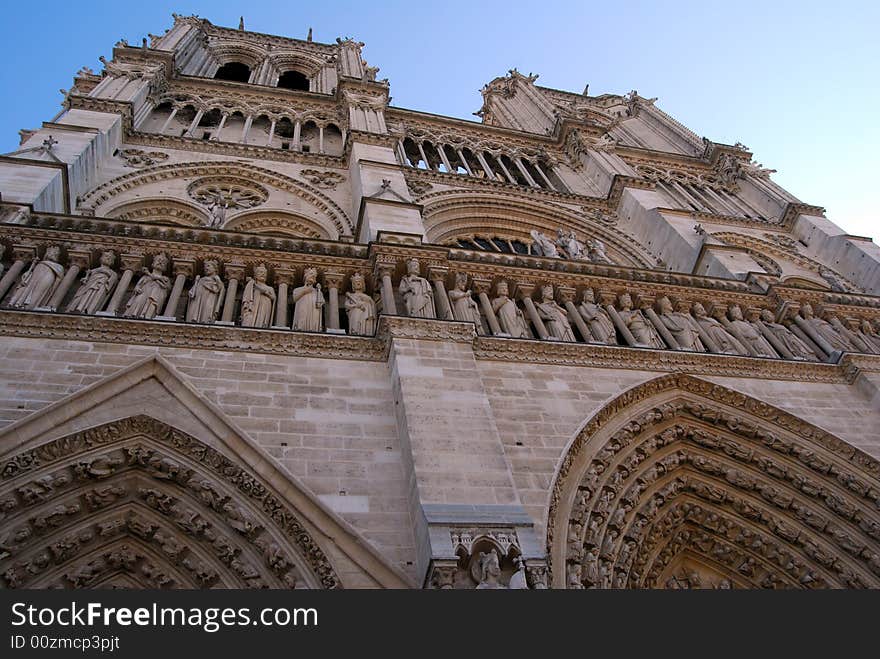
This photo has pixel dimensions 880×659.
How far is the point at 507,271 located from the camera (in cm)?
960

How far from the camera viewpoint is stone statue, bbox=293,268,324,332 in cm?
782

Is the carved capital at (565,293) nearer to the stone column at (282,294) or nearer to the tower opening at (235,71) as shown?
the stone column at (282,294)

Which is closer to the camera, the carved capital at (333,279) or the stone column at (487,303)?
the stone column at (487,303)

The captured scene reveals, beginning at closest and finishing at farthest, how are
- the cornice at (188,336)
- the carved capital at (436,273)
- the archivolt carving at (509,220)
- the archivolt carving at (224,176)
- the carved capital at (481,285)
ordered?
1. the cornice at (188,336)
2. the carved capital at (436,273)
3. the carved capital at (481,285)
4. the archivolt carving at (224,176)
5. the archivolt carving at (509,220)

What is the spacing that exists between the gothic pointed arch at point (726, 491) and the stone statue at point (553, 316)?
3.98ft

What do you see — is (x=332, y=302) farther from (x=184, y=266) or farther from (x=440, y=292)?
(x=184, y=266)

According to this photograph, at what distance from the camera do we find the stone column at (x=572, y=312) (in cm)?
888

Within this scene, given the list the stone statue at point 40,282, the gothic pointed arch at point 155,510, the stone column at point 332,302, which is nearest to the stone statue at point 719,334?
the stone column at point 332,302

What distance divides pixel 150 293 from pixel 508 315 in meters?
4.29

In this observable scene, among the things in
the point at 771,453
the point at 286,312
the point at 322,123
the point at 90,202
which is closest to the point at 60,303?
the point at 286,312

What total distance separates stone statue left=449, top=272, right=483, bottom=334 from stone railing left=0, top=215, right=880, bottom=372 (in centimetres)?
3

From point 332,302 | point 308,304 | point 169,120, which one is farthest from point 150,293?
point 169,120

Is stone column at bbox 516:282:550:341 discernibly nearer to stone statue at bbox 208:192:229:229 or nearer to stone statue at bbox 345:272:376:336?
stone statue at bbox 345:272:376:336

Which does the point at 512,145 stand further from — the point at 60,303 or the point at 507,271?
the point at 60,303
